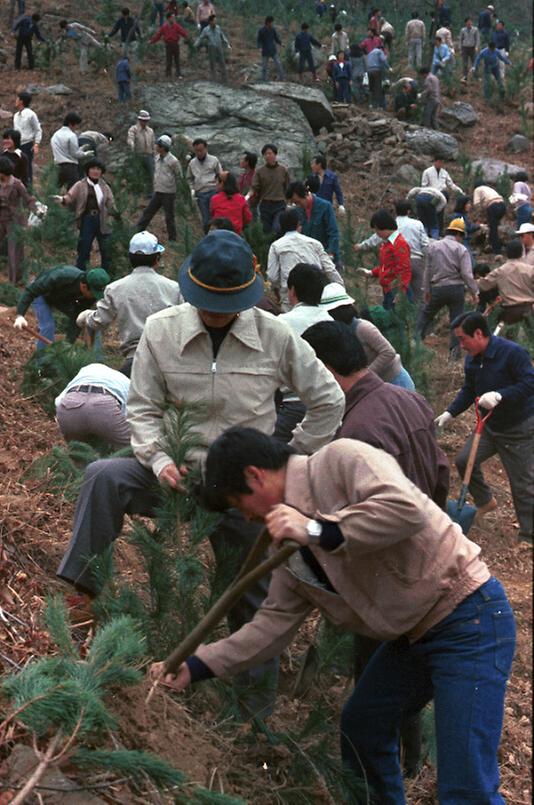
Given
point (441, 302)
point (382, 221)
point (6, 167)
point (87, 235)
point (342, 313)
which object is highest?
point (342, 313)

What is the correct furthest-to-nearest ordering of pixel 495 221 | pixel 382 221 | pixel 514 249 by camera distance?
pixel 495 221, pixel 514 249, pixel 382 221

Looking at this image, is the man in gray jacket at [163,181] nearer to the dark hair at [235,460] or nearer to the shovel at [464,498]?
the shovel at [464,498]

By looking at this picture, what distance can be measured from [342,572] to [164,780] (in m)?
0.71

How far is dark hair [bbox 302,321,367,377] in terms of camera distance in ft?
14.0

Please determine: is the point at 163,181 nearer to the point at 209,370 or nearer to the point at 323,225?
the point at 323,225

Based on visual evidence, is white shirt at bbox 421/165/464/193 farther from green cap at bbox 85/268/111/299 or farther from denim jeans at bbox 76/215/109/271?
green cap at bbox 85/268/111/299

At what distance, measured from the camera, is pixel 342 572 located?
124 inches

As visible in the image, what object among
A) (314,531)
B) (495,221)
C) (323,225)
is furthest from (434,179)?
(314,531)

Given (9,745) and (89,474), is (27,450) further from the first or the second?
(9,745)

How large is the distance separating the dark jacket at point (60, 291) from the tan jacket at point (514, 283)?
Result: 168 inches

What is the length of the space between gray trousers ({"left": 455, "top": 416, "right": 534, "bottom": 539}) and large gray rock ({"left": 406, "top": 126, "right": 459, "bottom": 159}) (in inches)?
592

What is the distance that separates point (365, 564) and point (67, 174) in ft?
39.0

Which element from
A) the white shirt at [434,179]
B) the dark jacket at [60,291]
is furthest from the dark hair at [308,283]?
the white shirt at [434,179]

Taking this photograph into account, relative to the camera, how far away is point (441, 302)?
10672mm
